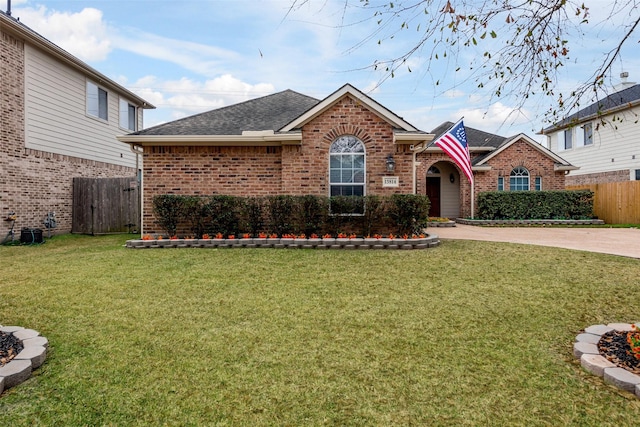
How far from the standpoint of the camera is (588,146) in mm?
22156

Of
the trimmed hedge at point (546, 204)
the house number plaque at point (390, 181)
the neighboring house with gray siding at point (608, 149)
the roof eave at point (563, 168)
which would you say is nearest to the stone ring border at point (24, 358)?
the house number plaque at point (390, 181)

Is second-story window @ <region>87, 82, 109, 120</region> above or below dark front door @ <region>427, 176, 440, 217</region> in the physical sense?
above

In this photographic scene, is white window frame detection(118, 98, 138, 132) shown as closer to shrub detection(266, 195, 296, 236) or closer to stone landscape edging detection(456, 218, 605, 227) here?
shrub detection(266, 195, 296, 236)

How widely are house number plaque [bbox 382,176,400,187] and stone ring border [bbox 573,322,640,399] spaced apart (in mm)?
6861

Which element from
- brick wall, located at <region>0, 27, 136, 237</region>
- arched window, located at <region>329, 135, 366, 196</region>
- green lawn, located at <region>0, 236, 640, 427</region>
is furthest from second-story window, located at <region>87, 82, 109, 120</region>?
arched window, located at <region>329, 135, 366, 196</region>

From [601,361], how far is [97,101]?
18.0 meters

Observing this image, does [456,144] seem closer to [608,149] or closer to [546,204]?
[546,204]

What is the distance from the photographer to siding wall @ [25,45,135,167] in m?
12.0

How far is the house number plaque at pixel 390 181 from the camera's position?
34.4 feet

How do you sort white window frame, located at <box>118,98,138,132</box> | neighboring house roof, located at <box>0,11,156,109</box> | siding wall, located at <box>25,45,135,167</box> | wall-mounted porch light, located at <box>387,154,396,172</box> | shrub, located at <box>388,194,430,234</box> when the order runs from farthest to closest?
white window frame, located at <box>118,98,138,132</box>
siding wall, located at <box>25,45,135,167</box>
neighboring house roof, located at <box>0,11,156,109</box>
wall-mounted porch light, located at <box>387,154,396,172</box>
shrub, located at <box>388,194,430,234</box>

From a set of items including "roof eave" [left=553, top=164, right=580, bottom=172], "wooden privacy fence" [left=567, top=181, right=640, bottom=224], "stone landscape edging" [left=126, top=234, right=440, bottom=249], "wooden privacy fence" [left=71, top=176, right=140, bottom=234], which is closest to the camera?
"stone landscape edging" [left=126, top=234, right=440, bottom=249]

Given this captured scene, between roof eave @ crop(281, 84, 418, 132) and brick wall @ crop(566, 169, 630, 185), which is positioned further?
brick wall @ crop(566, 169, 630, 185)

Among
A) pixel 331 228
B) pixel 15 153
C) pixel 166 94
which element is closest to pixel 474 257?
pixel 331 228

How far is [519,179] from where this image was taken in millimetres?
19188
